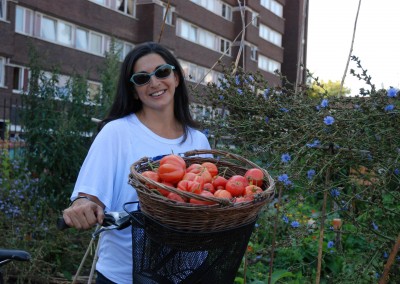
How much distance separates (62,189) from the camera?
527 centimetres

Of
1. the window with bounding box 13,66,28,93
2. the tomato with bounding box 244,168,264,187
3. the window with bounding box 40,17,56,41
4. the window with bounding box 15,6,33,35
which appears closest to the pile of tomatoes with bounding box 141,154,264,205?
the tomato with bounding box 244,168,264,187

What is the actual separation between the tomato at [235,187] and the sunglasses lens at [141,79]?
29.3 inches

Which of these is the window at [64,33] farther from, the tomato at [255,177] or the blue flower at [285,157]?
the tomato at [255,177]

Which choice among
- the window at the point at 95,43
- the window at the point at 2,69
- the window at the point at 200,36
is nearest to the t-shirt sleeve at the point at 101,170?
the window at the point at 2,69

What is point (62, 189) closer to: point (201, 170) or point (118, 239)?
point (118, 239)

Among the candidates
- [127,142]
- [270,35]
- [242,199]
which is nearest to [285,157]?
[127,142]

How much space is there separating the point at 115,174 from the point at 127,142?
14 cm

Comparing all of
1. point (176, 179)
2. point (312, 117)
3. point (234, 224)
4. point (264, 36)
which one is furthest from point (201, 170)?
point (264, 36)

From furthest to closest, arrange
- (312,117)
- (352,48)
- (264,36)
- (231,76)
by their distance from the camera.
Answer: (264,36) → (231,76) → (352,48) → (312,117)

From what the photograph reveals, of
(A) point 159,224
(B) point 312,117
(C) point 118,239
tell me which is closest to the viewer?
(A) point 159,224

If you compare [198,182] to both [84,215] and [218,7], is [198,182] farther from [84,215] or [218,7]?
[218,7]

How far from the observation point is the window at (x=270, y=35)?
37.7 metres

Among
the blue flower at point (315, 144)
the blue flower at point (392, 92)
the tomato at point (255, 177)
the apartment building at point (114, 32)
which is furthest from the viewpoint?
the apartment building at point (114, 32)

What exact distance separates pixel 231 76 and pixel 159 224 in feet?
6.08
